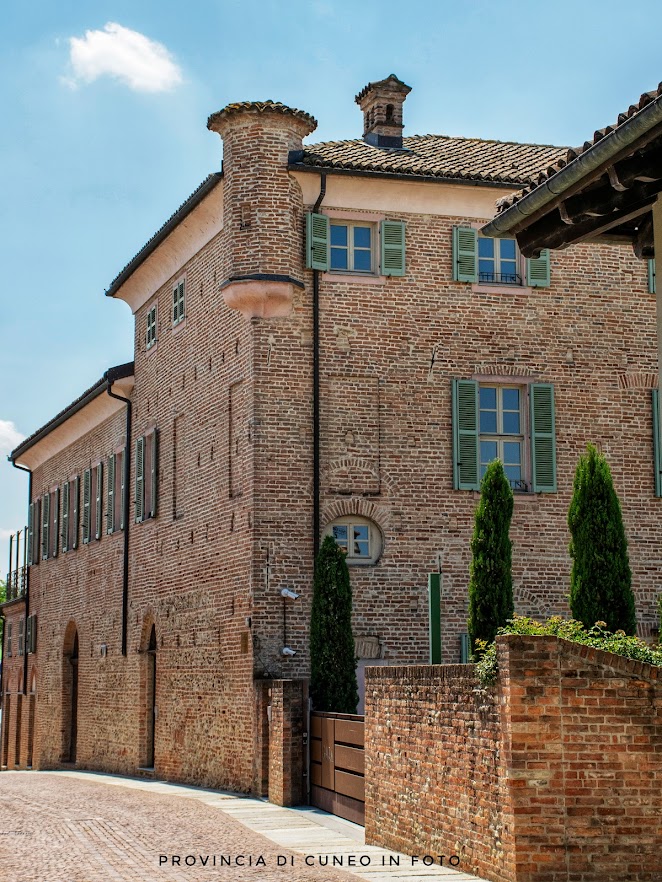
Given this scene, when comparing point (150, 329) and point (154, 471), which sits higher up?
point (150, 329)

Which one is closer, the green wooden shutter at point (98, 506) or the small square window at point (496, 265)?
the small square window at point (496, 265)

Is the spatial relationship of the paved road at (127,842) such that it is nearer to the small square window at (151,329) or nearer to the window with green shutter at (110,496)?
the window with green shutter at (110,496)

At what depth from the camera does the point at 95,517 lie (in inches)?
1273

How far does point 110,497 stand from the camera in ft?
101

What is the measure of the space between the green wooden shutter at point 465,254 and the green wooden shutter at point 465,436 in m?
1.78

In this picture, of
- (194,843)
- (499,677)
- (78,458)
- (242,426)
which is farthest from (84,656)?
(499,677)

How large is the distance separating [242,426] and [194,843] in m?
8.78

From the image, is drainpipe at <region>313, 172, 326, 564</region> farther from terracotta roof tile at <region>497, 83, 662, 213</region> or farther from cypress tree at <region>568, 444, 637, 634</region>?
terracotta roof tile at <region>497, 83, 662, 213</region>

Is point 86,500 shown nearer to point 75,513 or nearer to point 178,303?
point 75,513

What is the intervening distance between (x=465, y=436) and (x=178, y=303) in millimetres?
6872

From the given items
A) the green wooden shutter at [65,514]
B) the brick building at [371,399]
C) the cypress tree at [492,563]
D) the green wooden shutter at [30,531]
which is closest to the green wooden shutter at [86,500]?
the green wooden shutter at [65,514]

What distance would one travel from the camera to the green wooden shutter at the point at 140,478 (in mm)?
27484

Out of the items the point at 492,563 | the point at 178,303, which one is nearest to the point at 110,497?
the point at 178,303

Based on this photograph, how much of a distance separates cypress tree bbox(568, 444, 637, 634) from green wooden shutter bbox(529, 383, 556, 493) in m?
4.36
